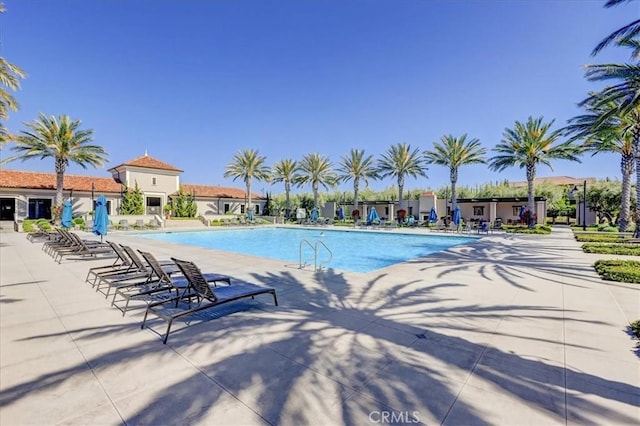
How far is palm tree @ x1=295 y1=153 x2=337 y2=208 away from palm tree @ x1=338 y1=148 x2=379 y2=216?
69.9 inches

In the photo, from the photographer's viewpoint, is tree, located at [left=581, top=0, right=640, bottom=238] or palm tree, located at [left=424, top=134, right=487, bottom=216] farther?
palm tree, located at [left=424, top=134, right=487, bottom=216]

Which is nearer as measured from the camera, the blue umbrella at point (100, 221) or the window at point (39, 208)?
the blue umbrella at point (100, 221)

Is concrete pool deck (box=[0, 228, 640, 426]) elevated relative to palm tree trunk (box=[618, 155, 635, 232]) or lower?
lower

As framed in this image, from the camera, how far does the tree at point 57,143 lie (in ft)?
77.7

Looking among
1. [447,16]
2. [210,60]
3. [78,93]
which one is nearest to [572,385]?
[447,16]

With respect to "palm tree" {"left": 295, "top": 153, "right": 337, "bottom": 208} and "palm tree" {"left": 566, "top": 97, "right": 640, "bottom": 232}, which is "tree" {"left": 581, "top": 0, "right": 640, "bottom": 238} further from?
"palm tree" {"left": 295, "top": 153, "right": 337, "bottom": 208}

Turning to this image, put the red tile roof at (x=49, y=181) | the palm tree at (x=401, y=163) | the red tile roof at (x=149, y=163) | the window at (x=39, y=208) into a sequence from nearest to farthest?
the red tile roof at (x=49, y=181)
the window at (x=39, y=208)
the palm tree at (x=401, y=163)
the red tile roof at (x=149, y=163)

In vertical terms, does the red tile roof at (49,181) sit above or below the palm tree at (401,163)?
below

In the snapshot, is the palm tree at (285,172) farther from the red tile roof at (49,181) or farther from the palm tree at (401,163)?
the red tile roof at (49,181)

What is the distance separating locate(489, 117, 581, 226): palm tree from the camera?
23.3 m

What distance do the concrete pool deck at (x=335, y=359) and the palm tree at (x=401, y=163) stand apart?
27.3 meters

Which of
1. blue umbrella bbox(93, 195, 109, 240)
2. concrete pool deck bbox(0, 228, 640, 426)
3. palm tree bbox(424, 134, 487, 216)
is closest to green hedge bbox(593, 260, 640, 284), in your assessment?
concrete pool deck bbox(0, 228, 640, 426)

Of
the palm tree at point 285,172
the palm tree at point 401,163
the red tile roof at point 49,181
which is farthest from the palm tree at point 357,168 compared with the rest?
the red tile roof at point 49,181

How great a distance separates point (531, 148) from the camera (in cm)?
2372
